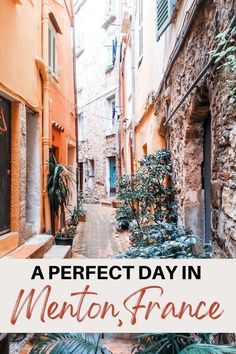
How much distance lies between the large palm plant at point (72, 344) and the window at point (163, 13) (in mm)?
3660

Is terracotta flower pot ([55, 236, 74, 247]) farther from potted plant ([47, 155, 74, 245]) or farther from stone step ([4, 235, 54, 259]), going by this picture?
stone step ([4, 235, 54, 259])

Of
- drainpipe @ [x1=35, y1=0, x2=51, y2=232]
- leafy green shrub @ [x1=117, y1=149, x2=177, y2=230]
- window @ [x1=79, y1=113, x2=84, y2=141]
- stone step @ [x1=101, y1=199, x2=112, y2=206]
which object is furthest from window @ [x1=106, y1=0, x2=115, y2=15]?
leafy green shrub @ [x1=117, y1=149, x2=177, y2=230]

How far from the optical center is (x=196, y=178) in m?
3.63

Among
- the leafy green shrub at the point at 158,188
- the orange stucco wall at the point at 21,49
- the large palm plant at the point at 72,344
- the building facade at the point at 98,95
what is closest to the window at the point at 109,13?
the building facade at the point at 98,95

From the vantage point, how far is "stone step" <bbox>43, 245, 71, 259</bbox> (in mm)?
4562

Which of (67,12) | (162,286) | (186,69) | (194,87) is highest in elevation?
(67,12)

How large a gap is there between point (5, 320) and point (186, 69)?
287cm

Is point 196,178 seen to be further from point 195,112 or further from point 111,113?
point 111,113

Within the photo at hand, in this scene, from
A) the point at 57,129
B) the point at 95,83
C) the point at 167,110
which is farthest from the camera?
the point at 95,83

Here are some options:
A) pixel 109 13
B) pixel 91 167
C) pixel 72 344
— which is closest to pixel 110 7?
pixel 109 13

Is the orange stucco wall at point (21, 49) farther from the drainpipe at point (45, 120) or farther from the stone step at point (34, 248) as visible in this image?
the stone step at point (34, 248)

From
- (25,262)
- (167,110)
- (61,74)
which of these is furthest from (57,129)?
(25,262)

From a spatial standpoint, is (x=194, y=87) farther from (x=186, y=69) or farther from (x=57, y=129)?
(x=57, y=129)

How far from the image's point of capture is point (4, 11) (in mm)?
3799
